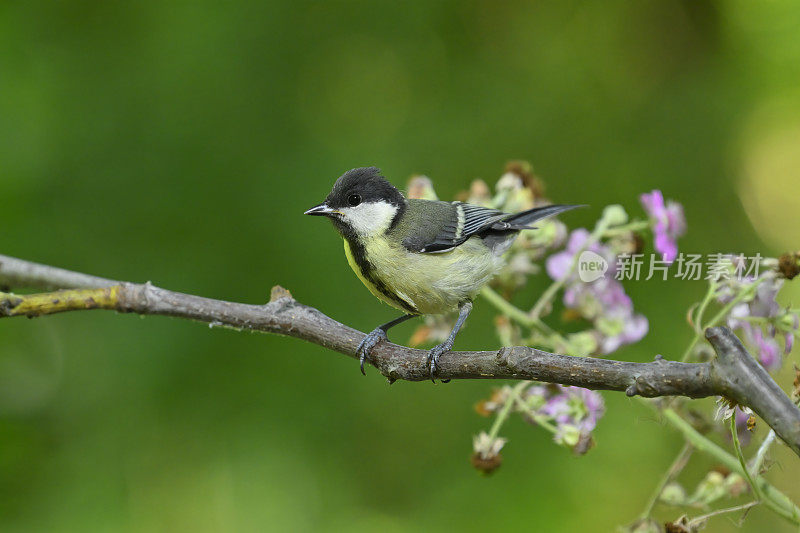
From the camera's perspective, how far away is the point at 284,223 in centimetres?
276

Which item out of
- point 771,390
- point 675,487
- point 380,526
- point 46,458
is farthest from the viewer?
point 380,526

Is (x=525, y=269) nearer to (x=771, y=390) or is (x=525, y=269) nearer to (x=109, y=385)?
(x=771, y=390)

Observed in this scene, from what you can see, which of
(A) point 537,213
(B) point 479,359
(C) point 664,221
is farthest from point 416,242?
(B) point 479,359

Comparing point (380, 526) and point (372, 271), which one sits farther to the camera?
point (380, 526)

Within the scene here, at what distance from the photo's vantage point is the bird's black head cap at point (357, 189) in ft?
7.16

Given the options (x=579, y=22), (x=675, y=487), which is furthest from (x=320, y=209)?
(x=579, y=22)

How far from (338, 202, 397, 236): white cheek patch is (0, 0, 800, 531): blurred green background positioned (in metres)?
0.61

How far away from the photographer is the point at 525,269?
2.00 m

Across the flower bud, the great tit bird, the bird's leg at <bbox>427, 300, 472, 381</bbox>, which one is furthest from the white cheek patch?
the flower bud

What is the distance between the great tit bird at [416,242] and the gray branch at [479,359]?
45 cm

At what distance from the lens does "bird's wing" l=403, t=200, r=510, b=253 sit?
2.16m

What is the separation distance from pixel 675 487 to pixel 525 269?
0.67m

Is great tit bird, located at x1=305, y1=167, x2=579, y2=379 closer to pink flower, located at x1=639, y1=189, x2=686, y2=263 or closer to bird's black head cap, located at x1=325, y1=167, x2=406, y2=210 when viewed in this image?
bird's black head cap, located at x1=325, y1=167, x2=406, y2=210

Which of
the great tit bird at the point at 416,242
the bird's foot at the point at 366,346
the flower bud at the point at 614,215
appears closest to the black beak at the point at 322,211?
the great tit bird at the point at 416,242
